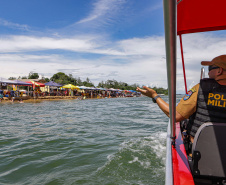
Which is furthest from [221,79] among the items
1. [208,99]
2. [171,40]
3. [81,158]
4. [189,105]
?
[81,158]

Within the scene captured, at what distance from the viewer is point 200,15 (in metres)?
2.52

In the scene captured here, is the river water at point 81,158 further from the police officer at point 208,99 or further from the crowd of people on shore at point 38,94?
the crowd of people on shore at point 38,94

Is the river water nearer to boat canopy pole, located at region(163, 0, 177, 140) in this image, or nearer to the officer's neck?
the officer's neck

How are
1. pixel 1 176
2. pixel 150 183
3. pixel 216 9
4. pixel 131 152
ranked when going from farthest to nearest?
1. pixel 131 152
2. pixel 1 176
3. pixel 150 183
4. pixel 216 9

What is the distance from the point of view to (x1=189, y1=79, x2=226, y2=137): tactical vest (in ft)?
5.16

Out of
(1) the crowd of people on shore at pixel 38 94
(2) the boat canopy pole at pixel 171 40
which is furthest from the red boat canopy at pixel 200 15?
(1) the crowd of people on shore at pixel 38 94

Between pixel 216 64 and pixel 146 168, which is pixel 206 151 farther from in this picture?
pixel 146 168

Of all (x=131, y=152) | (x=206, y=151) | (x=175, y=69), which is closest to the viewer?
(x=175, y=69)

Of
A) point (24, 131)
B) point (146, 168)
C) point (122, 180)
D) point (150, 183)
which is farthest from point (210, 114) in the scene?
point (24, 131)

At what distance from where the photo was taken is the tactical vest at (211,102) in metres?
1.57

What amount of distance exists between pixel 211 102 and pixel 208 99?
0.04m

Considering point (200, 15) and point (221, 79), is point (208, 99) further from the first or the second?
point (200, 15)

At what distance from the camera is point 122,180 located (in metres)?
3.12

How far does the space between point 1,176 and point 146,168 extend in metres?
2.60
